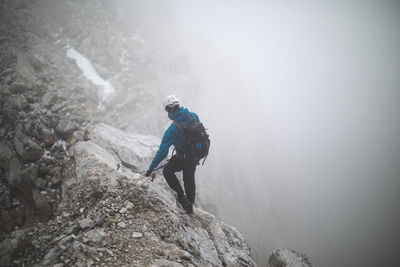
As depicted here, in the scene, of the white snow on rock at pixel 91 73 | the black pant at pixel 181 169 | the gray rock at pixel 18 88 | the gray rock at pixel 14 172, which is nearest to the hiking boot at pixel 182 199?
the black pant at pixel 181 169

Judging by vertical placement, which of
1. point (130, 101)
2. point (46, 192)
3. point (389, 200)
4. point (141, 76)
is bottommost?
point (46, 192)

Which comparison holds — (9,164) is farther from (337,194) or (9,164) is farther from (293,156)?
(337,194)

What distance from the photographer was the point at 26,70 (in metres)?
13.0

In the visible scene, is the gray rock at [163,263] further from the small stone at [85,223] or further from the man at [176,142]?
the man at [176,142]

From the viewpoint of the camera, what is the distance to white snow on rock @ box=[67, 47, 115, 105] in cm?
1739

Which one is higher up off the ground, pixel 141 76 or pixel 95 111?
pixel 141 76

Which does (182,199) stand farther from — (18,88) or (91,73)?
(91,73)

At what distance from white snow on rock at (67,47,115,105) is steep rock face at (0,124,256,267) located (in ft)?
43.7

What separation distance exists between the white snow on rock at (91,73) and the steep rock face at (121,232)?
13.3 m

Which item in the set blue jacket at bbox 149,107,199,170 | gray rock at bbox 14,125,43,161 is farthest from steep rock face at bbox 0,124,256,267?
gray rock at bbox 14,125,43,161

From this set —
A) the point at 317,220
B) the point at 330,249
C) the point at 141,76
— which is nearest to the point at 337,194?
the point at 317,220

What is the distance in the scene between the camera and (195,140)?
14.8ft

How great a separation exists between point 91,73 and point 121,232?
19.3m

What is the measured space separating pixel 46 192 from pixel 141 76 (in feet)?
53.5
